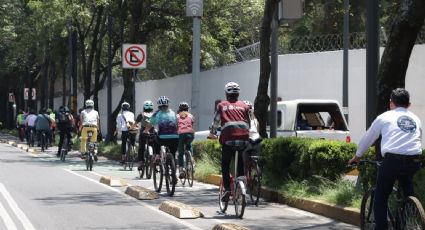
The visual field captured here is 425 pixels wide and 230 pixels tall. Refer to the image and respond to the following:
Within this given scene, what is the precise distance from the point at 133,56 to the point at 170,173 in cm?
1007

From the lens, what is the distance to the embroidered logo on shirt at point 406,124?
27.3 ft

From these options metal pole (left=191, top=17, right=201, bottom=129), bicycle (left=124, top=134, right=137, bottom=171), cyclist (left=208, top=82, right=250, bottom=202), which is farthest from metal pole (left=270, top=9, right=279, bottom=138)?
bicycle (left=124, top=134, right=137, bottom=171)

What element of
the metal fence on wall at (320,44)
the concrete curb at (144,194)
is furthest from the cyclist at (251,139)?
the metal fence on wall at (320,44)

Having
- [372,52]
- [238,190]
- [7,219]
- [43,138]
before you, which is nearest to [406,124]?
[238,190]

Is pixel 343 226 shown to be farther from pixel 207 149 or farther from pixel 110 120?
pixel 110 120

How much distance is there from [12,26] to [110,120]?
817 inches

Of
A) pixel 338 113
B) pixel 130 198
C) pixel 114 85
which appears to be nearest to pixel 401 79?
pixel 130 198

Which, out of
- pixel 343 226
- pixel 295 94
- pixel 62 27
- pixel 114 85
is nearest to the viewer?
pixel 343 226

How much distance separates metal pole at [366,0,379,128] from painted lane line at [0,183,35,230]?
5.25 meters

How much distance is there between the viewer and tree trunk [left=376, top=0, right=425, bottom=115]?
37.3ft

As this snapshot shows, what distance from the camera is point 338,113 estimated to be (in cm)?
1923

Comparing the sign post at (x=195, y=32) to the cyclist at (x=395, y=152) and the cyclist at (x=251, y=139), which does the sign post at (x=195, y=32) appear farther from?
the cyclist at (x=395, y=152)

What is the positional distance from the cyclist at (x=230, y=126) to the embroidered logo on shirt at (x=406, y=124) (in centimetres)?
369

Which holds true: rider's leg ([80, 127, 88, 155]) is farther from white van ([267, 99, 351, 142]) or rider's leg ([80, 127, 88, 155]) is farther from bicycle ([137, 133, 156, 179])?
white van ([267, 99, 351, 142])
